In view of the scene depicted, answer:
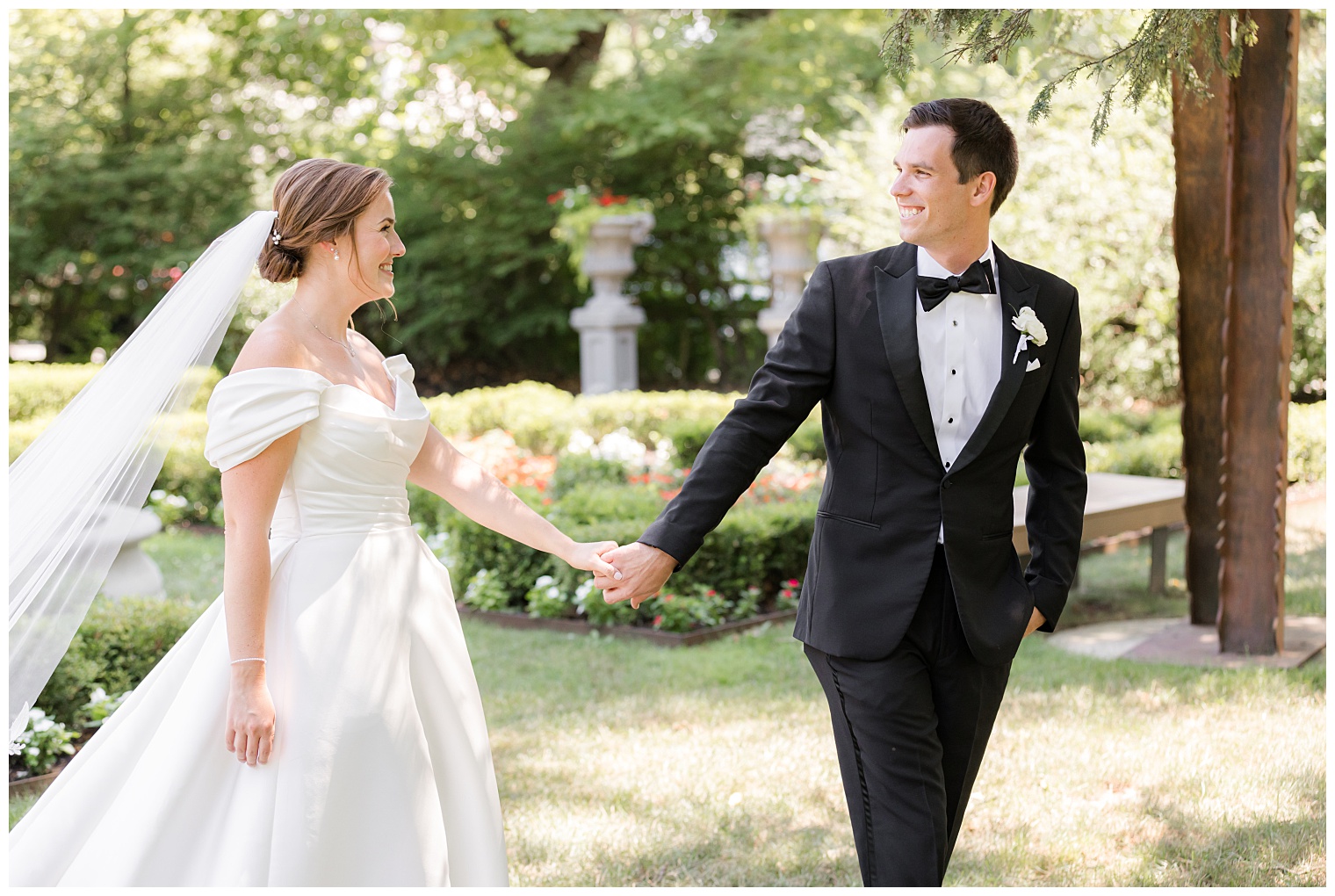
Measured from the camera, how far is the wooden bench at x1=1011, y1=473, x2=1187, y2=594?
6734 millimetres

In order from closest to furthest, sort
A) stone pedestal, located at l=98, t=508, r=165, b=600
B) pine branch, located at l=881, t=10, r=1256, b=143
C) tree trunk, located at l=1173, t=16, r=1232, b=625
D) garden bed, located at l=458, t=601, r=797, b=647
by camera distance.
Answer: pine branch, located at l=881, t=10, r=1256, b=143 → tree trunk, located at l=1173, t=16, r=1232, b=625 → garden bed, located at l=458, t=601, r=797, b=647 → stone pedestal, located at l=98, t=508, r=165, b=600

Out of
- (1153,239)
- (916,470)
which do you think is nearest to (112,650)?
(916,470)

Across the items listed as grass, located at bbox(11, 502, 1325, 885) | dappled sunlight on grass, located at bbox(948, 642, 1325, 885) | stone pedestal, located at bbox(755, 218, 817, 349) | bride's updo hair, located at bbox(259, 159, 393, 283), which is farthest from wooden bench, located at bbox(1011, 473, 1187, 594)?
stone pedestal, located at bbox(755, 218, 817, 349)

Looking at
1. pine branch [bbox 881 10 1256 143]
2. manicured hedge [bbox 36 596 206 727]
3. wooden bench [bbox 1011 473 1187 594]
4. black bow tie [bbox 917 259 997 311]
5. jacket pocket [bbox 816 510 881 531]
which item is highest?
pine branch [bbox 881 10 1256 143]

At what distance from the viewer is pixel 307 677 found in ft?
8.55

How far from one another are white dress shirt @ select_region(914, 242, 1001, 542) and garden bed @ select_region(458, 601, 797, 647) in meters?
3.86

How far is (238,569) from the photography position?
2.53 meters

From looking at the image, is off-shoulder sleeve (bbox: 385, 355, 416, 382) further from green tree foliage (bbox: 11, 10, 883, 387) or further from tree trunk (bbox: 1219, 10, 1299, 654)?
green tree foliage (bbox: 11, 10, 883, 387)

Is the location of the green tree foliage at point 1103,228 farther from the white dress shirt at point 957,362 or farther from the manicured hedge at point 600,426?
the white dress shirt at point 957,362

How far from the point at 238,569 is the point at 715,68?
16187 mm

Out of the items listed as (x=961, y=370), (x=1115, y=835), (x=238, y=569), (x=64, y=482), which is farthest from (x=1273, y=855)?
(x=64, y=482)

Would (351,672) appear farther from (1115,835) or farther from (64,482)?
(1115,835)

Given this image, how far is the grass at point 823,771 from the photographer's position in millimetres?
3729

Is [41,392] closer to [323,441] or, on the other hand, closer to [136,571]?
[136,571]
